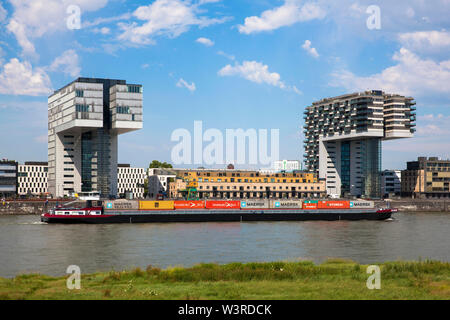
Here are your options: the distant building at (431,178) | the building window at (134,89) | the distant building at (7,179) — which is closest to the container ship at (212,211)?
the building window at (134,89)

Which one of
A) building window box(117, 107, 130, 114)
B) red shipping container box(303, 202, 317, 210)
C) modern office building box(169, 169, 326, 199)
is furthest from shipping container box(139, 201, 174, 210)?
building window box(117, 107, 130, 114)

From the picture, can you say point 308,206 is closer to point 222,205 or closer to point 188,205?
point 222,205

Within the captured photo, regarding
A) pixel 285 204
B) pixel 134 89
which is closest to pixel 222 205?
pixel 285 204

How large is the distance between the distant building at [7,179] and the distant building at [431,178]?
4871 inches

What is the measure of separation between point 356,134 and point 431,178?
28198 millimetres

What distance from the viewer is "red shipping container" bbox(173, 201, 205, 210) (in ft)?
324

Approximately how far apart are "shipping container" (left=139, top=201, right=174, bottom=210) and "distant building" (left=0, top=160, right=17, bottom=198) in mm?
74377

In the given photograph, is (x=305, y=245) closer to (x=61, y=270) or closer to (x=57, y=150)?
(x=61, y=270)

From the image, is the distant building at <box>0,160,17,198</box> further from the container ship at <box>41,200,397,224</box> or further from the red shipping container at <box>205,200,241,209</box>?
the red shipping container at <box>205,200,241,209</box>

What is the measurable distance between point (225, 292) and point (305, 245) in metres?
34.2

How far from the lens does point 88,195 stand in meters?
148

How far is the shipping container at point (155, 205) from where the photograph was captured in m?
96.3

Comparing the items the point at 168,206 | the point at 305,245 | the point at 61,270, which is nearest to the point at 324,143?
the point at 168,206

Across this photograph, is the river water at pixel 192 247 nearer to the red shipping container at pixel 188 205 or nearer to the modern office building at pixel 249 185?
the red shipping container at pixel 188 205
